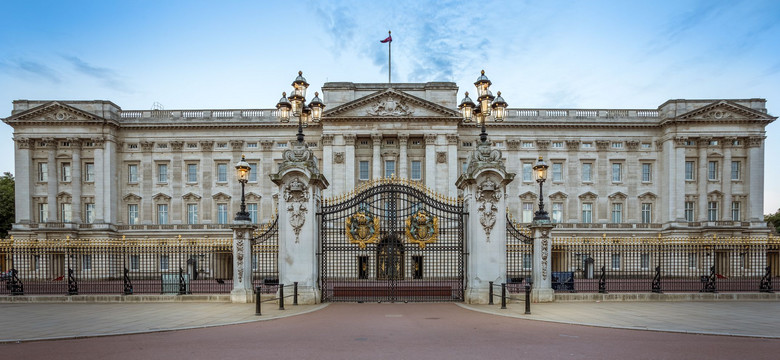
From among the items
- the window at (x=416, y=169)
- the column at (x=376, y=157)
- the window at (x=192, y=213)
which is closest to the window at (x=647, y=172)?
the window at (x=416, y=169)

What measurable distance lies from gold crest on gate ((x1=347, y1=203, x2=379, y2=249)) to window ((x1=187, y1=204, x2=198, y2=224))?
1472 inches

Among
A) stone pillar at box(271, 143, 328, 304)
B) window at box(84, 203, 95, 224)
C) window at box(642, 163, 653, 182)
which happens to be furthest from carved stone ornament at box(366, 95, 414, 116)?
stone pillar at box(271, 143, 328, 304)

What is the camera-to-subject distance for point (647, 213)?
51.3m

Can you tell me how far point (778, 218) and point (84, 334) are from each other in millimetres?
108701

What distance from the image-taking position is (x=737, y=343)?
1102 centimetres

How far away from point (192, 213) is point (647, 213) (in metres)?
47.5

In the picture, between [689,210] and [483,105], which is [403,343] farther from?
[689,210]

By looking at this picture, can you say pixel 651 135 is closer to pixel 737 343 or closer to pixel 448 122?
pixel 448 122

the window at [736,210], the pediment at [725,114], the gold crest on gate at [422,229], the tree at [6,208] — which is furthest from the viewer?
the tree at [6,208]

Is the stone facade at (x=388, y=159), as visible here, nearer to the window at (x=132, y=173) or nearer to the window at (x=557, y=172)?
the window at (x=132, y=173)

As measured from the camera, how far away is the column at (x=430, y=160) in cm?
4869

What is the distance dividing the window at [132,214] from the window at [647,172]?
53383mm

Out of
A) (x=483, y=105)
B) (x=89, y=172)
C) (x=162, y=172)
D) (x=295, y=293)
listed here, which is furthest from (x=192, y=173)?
(x=483, y=105)

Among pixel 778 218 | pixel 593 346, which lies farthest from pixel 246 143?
pixel 778 218
